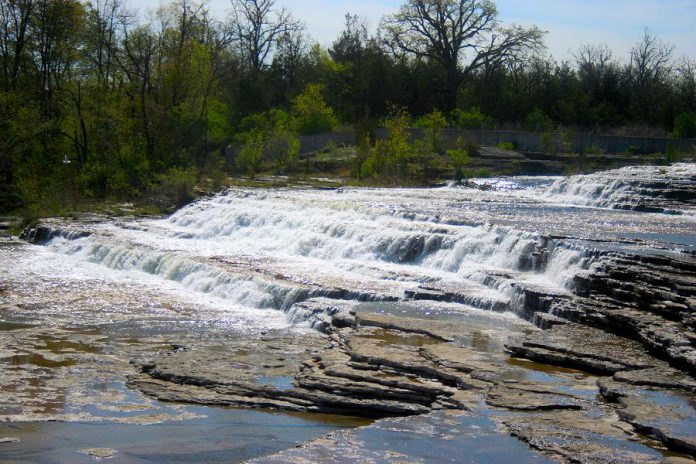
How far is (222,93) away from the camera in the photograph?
4750 centimetres

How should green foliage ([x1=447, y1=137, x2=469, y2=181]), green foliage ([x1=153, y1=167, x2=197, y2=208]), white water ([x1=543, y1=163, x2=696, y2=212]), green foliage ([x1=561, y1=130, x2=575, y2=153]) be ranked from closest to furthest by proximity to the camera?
1. white water ([x1=543, y1=163, x2=696, y2=212])
2. green foliage ([x1=153, y1=167, x2=197, y2=208])
3. green foliage ([x1=447, y1=137, x2=469, y2=181])
4. green foliage ([x1=561, y1=130, x2=575, y2=153])

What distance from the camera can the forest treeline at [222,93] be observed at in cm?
3197

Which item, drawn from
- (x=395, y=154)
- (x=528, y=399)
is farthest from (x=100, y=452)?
A: (x=395, y=154)

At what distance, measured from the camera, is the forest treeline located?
32.0 metres

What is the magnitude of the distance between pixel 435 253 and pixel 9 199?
1701 centimetres

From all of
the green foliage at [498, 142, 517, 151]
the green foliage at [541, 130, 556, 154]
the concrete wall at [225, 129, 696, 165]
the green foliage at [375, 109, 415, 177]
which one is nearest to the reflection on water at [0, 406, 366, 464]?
the green foliage at [375, 109, 415, 177]

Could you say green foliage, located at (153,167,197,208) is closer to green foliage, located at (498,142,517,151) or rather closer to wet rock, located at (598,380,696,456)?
green foliage, located at (498,142,517,151)

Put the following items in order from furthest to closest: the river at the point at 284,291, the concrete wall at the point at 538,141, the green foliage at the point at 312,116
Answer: the green foliage at the point at 312,116
the concrete wall at the point at 538,141
the river at the point at 284,291

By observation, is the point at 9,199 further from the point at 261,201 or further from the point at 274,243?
the point at 274,243

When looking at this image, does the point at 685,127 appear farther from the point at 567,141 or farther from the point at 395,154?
the point at 395,154

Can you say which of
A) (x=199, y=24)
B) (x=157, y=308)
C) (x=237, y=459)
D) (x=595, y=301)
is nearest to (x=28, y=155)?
(x=199, y=24)

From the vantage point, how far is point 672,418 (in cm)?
898

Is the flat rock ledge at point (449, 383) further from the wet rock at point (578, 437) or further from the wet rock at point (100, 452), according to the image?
the wet rock at point (100, 452)

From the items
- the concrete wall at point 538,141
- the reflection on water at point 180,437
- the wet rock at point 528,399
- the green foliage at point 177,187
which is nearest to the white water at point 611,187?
the concrete wall at point 538,141
